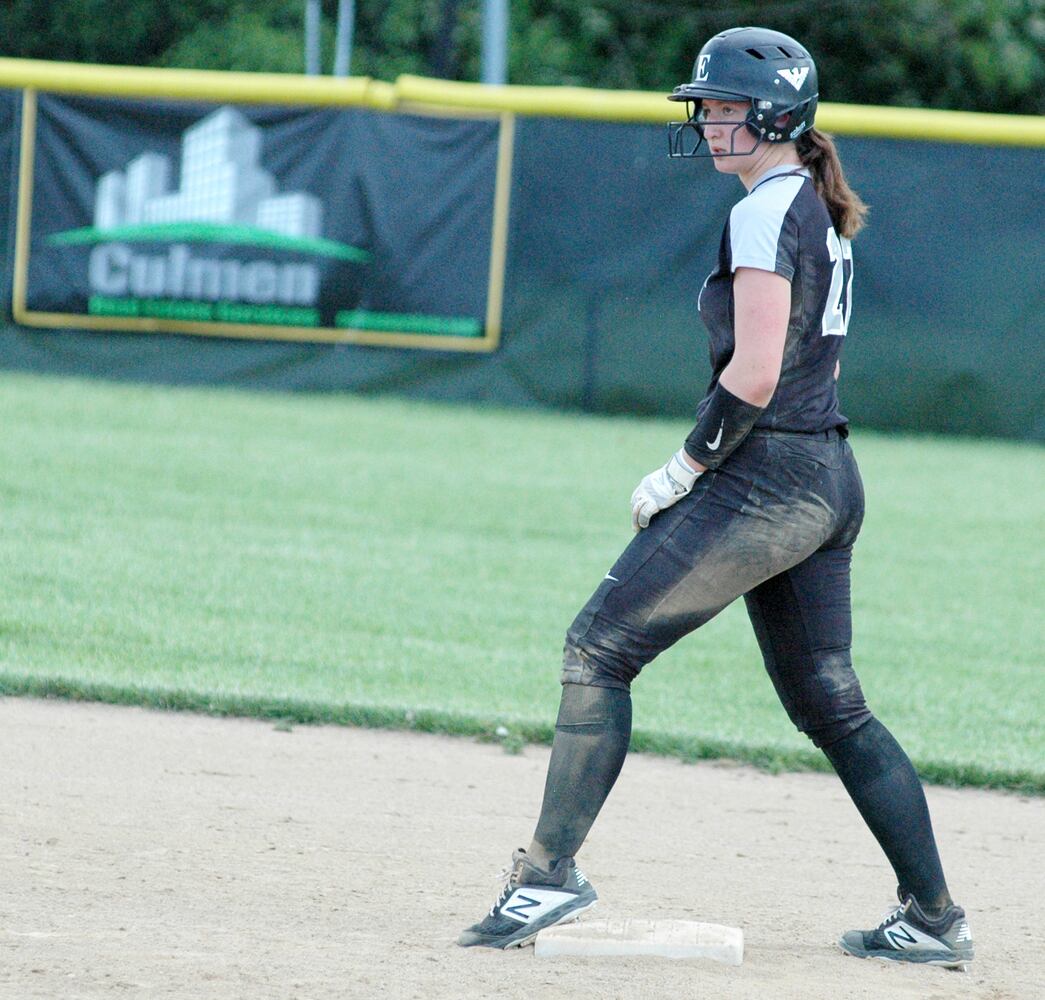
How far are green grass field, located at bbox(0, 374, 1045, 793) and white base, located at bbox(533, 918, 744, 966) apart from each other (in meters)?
2.06

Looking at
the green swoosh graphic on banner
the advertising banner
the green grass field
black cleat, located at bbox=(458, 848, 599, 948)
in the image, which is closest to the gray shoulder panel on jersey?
black cleat, located at bbox=(458, 848, 599, 948)

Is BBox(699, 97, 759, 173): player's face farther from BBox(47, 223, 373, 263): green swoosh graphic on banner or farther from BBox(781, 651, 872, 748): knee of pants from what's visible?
BBox(47, 223, 373, 263): green swoosh graphic on banner

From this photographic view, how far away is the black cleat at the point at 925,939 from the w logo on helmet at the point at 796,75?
71.9 inches

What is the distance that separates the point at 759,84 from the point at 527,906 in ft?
6.04

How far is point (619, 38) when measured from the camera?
84.0 feet

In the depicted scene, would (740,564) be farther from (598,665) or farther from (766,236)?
(766,236)

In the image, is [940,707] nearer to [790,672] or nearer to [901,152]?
[790,672]

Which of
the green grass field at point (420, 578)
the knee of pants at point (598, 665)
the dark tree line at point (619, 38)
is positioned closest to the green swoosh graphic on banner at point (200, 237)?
the green grass field at point (420, 578)

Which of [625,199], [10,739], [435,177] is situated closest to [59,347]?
[435,177]

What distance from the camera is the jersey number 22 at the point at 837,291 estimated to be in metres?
3.45

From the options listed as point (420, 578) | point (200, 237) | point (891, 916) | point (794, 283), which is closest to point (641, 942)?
point (891, 916)

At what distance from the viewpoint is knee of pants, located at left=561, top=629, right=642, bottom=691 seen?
349 cm

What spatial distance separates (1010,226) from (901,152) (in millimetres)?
1075

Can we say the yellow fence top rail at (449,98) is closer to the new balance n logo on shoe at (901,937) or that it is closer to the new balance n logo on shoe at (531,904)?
the new balance n logo on shoe at (901,937)
